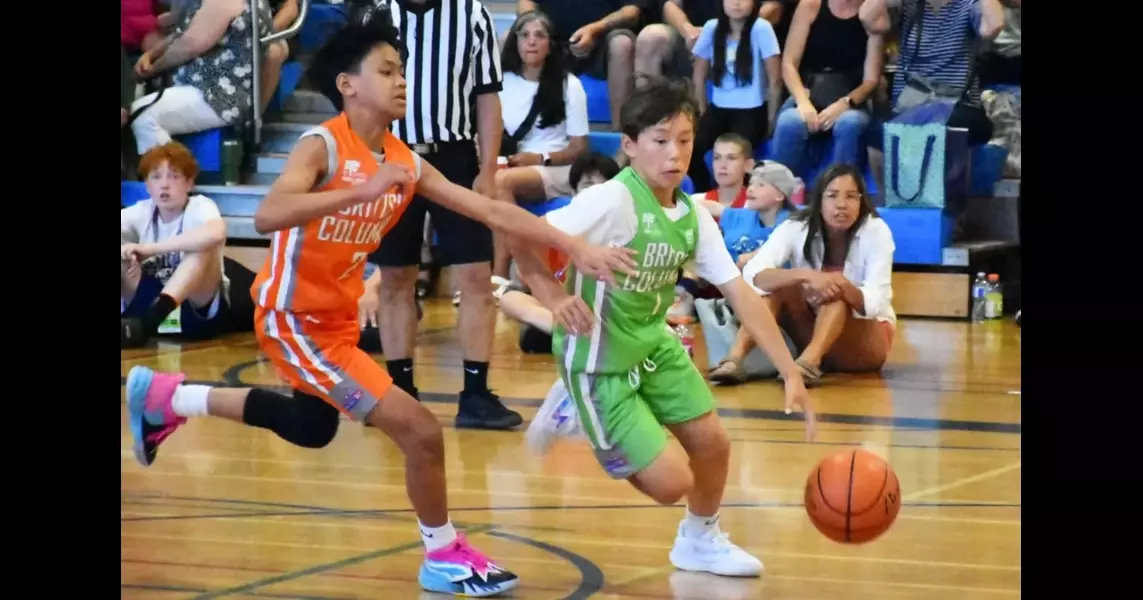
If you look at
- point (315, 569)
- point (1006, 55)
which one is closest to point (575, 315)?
point (315, 569)

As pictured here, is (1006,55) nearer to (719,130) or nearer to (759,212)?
(719,130)

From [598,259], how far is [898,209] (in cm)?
642

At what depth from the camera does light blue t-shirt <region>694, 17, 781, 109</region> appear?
10633 millimetres

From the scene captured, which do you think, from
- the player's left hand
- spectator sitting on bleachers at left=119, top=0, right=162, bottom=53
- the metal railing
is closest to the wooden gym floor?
the player's left hand

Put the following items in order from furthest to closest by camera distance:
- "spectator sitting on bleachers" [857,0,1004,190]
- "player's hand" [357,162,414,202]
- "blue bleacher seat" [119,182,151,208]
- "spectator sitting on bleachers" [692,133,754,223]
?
1. "blue bleacher seat" [119,182,151,208]
2. "spectator sitting on bleachers" [857,0,1004,190]
3. "spectator sitting on bleachers" [692,133,754,223]
4. "player's hand" [357,162,414,202]

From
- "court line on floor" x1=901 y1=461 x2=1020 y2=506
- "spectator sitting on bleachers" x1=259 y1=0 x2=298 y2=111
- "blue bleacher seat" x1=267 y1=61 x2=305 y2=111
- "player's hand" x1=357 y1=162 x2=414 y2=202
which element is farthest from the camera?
"blue bleacher seat" x1=267 y1=61 x2=305 y2=111

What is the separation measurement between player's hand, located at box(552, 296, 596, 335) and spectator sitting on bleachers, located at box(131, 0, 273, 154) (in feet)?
24.4

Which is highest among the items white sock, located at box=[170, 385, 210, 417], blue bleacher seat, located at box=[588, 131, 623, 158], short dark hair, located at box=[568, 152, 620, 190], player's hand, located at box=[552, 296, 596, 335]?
blue bleacher seat, located at box=[588, 131, 623, 158]

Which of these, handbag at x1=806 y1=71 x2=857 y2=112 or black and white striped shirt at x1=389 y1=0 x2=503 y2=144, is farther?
handbag at x1=806 y1=71 x2=857 y2=112

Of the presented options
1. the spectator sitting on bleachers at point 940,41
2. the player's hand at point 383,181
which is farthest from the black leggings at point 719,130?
the player's hand at point 383,181

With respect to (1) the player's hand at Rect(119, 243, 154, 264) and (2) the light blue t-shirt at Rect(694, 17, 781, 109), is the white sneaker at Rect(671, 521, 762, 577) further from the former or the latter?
(2) the light blue t-shirt at Rect(694, 17, 781, 109)

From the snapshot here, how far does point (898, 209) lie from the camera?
33.3 feet

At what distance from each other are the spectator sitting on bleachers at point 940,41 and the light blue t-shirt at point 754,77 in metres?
0.64
